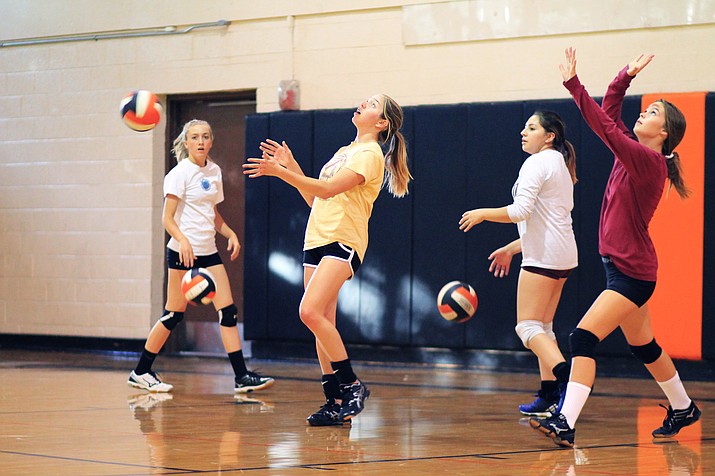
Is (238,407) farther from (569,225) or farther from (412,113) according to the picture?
(412,113)

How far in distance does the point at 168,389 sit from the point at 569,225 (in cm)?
291

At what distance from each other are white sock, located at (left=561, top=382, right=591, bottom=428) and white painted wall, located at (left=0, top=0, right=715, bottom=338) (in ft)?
15.2

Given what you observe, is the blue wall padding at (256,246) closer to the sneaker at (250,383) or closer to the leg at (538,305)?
the sneaker at (250,383)

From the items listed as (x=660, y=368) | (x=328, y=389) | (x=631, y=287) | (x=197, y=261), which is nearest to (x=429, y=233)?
(x=197, y=261)

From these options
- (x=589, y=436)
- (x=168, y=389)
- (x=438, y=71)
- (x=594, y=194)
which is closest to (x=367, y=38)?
(x=438, y=71)

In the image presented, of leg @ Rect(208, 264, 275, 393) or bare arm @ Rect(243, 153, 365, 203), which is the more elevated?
bare arm @ Rect(243, 153, 365, 203)

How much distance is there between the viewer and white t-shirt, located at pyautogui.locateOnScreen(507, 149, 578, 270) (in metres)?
5.71

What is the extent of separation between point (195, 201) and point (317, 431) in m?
2.44

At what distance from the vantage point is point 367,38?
400 inches

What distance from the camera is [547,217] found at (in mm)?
5781

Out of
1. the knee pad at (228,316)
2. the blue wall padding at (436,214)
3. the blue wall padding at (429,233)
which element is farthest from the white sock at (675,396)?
the blue wall padding at (436,214)

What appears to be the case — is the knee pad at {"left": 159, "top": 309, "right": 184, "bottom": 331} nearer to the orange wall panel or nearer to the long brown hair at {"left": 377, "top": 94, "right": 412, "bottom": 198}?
the long brown hair at {"left": 377, "top": 94, "right": 412, "bottom": 198}

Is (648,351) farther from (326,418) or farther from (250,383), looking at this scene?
(250,383)

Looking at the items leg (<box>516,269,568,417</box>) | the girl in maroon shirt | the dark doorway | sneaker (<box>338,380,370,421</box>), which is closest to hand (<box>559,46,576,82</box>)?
the girl in maroon shirt
